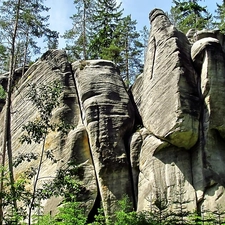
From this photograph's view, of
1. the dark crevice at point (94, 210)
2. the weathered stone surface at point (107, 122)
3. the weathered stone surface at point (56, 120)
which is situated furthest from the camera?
the weathered stone surface at point (56, 120)

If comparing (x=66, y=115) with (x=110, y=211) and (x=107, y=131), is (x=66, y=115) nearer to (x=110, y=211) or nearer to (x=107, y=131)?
(x=107, y=131)

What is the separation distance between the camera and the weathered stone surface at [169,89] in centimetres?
1532

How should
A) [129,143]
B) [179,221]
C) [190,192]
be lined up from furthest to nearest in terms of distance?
[129,143] → [190,192] → [179,221]

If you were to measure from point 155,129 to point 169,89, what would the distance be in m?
1.55

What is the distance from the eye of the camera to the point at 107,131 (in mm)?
16938

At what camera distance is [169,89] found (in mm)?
16031

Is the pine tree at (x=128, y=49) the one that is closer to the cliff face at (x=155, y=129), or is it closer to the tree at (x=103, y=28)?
the tree at (x=103, y=28)

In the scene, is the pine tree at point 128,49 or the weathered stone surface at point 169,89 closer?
the weathered stone surface at point 169,89

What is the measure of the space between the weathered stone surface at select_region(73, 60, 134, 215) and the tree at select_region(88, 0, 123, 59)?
435 inches

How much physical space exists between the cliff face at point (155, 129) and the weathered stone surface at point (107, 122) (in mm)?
37

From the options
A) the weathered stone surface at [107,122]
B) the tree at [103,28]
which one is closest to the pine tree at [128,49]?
the tree at [103,28]

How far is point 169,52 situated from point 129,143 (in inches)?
151

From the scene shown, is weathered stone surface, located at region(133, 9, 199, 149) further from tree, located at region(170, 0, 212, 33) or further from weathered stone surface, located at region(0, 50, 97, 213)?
tree, located at region(170, 0, 212, 33)

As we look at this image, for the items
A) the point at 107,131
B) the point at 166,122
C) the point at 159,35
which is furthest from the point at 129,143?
the point at 159,35
